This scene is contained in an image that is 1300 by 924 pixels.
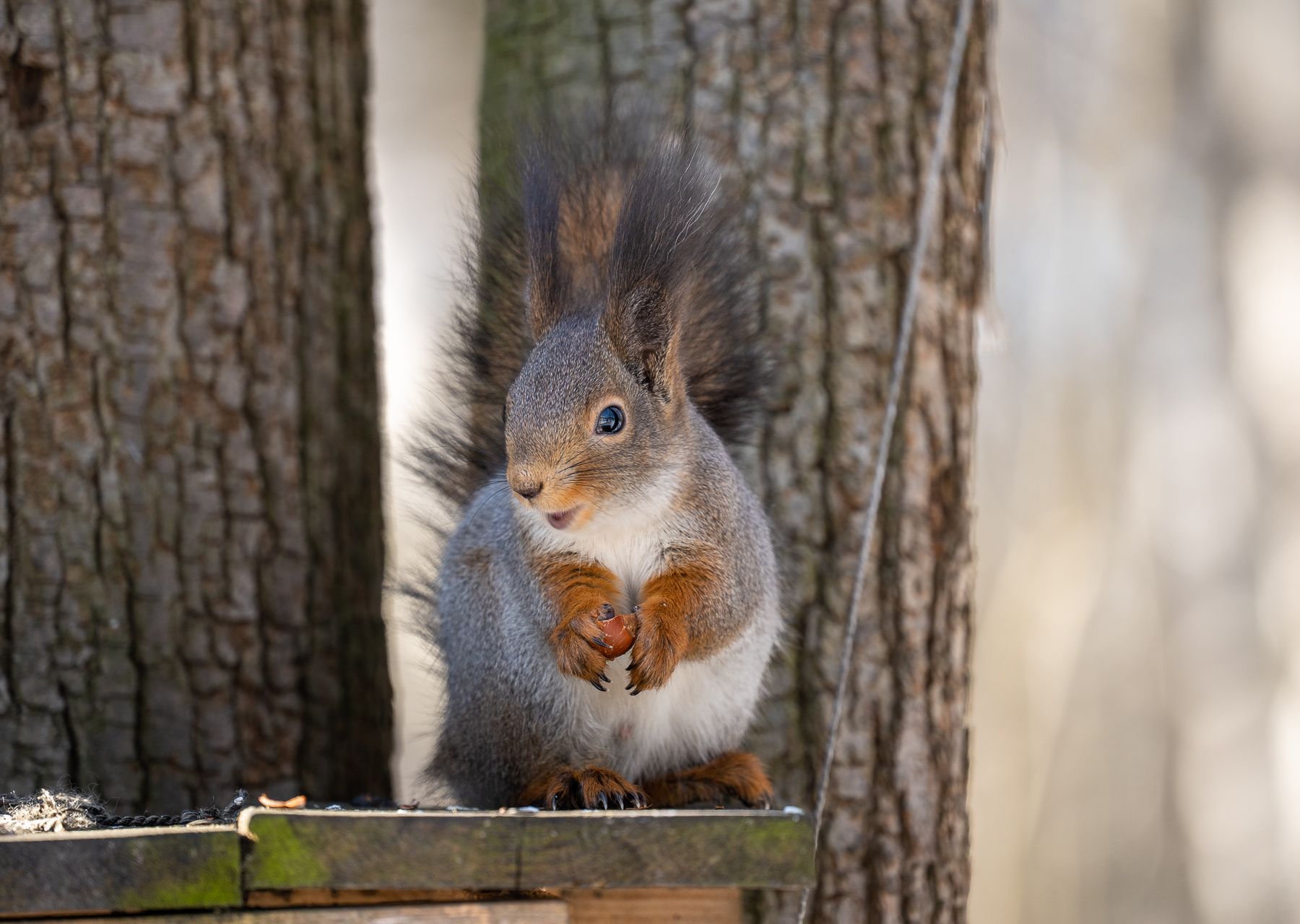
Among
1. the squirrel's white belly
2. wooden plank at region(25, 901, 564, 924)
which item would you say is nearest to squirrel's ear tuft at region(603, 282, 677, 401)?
the squirrel's white belly

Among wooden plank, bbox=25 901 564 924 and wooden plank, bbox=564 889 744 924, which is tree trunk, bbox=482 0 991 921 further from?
wooden plank, bbox=25 901 564 924

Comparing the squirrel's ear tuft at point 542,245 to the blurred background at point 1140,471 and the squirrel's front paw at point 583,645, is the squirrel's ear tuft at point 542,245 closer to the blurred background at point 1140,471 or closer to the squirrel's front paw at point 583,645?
the squirrel's front paw at point 583,645

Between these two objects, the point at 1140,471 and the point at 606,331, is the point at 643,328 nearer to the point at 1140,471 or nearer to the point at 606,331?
the point at 606,331

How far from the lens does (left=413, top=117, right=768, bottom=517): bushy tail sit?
1.79 meters

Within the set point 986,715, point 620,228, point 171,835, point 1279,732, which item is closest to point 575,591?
point 620,228

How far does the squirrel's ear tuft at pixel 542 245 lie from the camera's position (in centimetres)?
184

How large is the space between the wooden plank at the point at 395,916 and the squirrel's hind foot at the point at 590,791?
0.86 ft

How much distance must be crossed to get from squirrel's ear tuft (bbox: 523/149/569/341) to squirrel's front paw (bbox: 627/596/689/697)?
42cm

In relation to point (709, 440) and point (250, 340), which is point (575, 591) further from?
point (250, 340)

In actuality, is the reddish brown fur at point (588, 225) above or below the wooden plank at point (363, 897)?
above

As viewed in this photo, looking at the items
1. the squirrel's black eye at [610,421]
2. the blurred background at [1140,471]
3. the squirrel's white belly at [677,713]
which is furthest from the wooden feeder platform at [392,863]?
the blurred background at [1140,471]

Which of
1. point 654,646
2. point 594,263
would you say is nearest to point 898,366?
point 594,263

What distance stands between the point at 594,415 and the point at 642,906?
57 centimetres

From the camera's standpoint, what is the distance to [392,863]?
1329 mm
